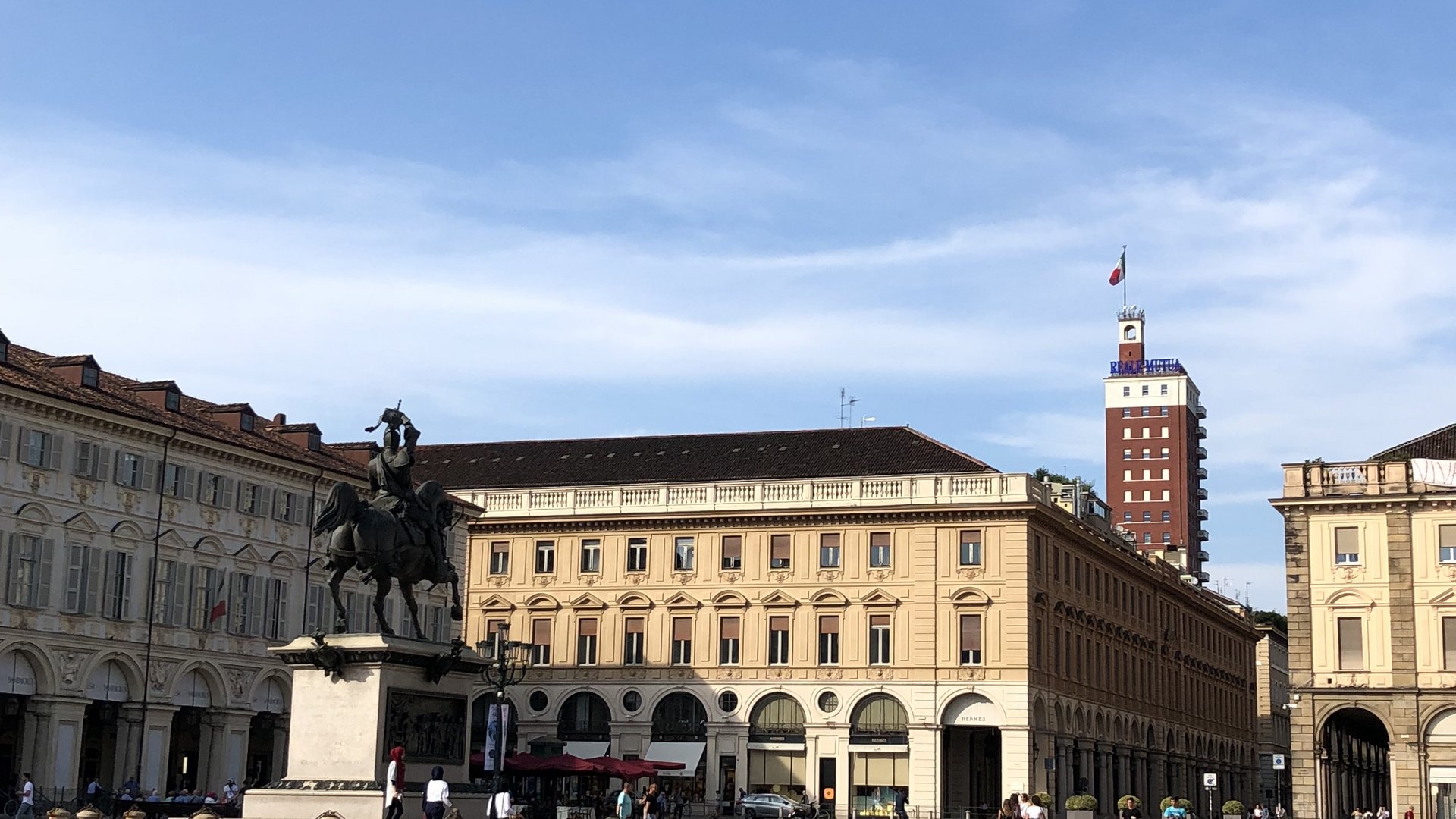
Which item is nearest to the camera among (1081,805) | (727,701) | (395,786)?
(395,786)

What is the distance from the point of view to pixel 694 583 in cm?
8112

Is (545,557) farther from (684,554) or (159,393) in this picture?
(159,393)

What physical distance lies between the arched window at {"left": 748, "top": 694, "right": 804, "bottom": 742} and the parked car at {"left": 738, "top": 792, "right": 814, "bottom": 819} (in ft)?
20.2

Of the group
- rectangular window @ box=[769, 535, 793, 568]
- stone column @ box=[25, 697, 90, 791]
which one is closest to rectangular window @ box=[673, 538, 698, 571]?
rectangular window @ box=[769, 535, 793, 568]

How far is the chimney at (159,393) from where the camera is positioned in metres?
65.2

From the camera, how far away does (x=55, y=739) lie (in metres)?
57.2

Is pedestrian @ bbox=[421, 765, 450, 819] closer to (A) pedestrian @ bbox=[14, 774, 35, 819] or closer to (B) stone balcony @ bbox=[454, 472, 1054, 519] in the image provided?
(A) pedestrian @ bbox=[14, 774, 35, 819]

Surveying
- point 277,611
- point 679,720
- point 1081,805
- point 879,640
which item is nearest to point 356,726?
point 1081,805

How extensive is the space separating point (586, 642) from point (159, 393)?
24.0m

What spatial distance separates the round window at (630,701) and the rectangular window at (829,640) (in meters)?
8.20

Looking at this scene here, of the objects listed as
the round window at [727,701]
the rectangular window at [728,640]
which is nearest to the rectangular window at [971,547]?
the rectangular window at [728,640]

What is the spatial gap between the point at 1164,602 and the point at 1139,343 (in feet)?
255

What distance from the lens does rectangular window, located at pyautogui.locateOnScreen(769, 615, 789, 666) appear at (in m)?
79.3

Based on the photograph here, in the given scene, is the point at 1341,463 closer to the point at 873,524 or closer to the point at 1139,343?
the point at 873,524
